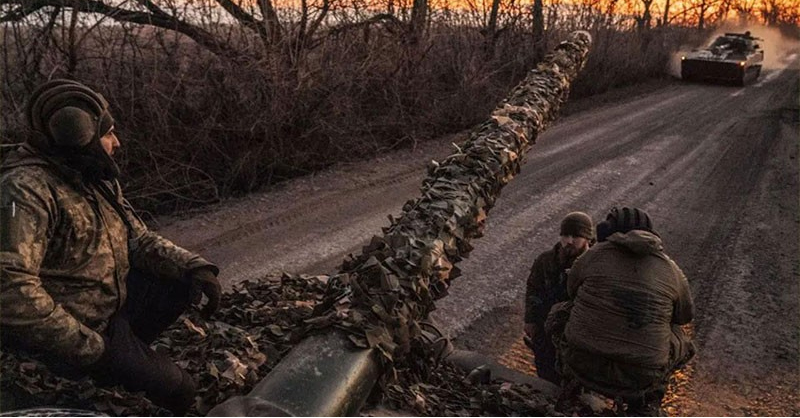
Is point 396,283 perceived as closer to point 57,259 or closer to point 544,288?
point 57,259

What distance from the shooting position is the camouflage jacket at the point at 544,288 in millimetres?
4867

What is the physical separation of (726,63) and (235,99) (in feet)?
62.7

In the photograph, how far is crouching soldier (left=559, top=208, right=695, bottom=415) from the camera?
3787 mm

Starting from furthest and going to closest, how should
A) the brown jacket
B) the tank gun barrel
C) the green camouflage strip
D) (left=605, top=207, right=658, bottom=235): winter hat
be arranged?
1. (left=605, top=207, right=658, bottom=235): winter hat
2. the brown jacket
3. the green camouflage strip
4. the tank gun barrel

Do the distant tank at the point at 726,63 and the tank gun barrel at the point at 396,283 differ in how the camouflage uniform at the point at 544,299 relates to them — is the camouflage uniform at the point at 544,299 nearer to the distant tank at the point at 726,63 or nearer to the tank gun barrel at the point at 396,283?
the tank gun barrel at the point at 396,283

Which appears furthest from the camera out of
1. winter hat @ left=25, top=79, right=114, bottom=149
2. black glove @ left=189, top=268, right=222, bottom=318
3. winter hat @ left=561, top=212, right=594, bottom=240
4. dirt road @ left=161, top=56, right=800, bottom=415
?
dirt road @ left=161, top=56, right=800, bottom=415

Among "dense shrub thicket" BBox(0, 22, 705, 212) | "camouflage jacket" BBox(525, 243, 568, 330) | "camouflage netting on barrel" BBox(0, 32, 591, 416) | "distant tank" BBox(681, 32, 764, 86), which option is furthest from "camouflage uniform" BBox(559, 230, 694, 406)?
"distant tank" BBox(681, 32, 764, 86)

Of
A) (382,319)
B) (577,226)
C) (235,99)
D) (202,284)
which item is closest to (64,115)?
(202,284)

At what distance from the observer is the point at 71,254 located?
2621mm

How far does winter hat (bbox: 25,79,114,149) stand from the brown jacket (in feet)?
8.71

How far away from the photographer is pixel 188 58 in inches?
346

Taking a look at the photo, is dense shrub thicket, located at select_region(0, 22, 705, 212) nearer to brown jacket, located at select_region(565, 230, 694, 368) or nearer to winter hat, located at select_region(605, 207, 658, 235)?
winter hat, located at select_region(605, 207, 658, 235)

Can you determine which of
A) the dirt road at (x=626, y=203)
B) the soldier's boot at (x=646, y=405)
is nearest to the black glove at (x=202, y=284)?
the soldier's boot at (x=646, y=405)

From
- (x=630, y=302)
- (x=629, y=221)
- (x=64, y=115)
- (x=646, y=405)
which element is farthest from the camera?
(x=629, y=221)
